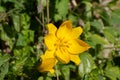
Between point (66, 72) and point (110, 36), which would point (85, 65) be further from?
point (110, 36)

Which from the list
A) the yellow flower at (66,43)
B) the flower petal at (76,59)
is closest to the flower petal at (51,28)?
the yellow flower at (66,43)

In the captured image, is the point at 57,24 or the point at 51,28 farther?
the point at 57,24

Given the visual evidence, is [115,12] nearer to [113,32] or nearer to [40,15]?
[113,32]

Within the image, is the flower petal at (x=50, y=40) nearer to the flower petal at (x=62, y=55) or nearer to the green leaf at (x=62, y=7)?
the flower petal at (x=62, y=55)

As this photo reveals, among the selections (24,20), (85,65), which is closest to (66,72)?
(85,65)

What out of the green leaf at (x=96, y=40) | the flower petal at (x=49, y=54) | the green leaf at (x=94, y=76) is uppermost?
the flower petal at (x=49, y=54)

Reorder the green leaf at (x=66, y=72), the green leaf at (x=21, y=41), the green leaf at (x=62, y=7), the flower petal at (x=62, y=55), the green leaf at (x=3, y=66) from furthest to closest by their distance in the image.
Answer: the green leaf at (x=62, y=7) < the green leaf at (x=21, y=41) < the green leaf at (x=66, y=72) < the flower petal at (x=62, y=55) < the green leaf at (x=3, y=66)

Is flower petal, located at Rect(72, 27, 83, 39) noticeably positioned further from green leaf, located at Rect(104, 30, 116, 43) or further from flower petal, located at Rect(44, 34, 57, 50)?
green leaf, located at Rect(104, 30, 116, 43)

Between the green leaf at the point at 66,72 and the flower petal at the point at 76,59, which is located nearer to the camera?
the flower petal at the point at 76,59
